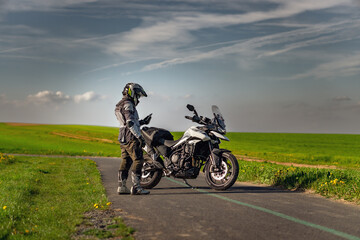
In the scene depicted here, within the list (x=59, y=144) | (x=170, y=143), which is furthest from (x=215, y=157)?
(x=59, y=144)

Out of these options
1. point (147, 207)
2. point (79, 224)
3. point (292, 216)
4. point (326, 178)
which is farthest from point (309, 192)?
point (79, 224)

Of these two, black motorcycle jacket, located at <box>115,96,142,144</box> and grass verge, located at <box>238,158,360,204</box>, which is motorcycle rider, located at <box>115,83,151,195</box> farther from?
grass verge, located at <box>238,158,360,204</box>

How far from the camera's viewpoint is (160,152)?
998 centimetres

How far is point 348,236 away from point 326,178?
4681mm

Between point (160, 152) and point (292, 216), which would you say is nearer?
point (292, 216)

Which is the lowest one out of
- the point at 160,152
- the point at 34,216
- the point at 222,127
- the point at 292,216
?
the point at 34,216

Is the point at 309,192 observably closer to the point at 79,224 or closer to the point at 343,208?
the point at 343,208

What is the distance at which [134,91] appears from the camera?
9.23 m

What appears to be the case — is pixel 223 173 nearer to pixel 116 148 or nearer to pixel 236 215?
pixel 236 215

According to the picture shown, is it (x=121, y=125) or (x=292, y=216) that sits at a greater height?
(x=121, y=125)

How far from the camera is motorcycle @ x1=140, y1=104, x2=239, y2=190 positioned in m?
9.27

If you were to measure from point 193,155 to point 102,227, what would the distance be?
162 inches

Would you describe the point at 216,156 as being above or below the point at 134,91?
below

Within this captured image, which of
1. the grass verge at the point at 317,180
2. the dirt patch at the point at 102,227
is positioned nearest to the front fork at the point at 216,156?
the grass verge at the point at 317,180
